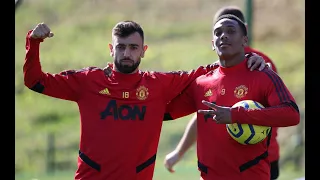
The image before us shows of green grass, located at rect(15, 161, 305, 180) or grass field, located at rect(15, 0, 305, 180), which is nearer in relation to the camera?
green grass, located at rect(15, 161, 305, 180)

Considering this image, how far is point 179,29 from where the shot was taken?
19.8 metres

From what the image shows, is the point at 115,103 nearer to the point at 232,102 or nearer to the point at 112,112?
the point at 112,112

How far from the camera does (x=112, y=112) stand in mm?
6273

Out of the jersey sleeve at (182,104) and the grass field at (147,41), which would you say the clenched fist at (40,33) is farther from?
the grass field at (147,41)

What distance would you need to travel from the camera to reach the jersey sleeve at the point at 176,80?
6484 mm

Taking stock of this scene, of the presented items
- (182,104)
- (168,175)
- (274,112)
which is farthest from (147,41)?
(274,112)

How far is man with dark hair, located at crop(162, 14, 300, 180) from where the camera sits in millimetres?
6062

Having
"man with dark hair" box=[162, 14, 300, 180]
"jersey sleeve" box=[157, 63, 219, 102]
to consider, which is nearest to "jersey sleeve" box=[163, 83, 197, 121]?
"jersey sleeve" box=[157, 63, 219, 102]

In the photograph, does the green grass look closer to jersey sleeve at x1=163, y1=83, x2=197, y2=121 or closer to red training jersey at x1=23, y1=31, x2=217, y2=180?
jersey sleeve at x1=163, y1=83, x2=197, y2=121

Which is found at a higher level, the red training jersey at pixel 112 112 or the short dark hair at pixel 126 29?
the short dark hair at pixel 126 29

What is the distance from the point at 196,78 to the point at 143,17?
43.5 ft

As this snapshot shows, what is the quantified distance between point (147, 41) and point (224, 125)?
1332cm

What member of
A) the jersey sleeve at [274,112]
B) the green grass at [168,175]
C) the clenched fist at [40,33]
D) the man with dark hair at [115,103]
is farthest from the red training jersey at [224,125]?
the green grass at [168,175]
